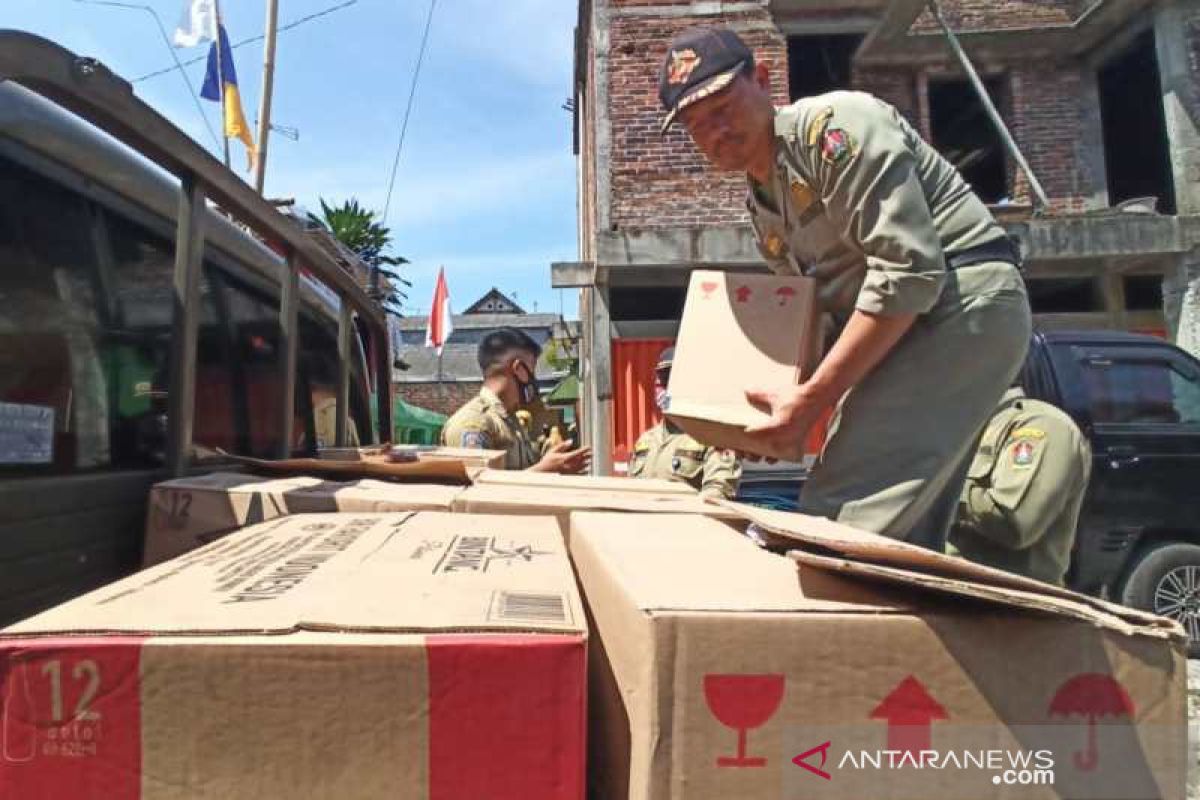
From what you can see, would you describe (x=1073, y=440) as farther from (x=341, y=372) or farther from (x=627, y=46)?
(x=627, y=46)

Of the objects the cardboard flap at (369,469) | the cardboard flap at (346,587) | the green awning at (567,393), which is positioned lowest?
the cardboard flap at (346,587)

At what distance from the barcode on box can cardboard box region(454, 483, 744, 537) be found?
0.65m

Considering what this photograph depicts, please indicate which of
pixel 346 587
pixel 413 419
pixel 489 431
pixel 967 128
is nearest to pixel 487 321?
pixel 413 419

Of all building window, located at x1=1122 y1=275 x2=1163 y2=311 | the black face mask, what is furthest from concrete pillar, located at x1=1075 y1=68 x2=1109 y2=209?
the black face mask

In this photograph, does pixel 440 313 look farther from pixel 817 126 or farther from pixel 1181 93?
pixel 817 126

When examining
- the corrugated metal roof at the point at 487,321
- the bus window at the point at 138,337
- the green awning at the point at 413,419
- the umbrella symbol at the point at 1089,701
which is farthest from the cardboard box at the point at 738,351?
the corrugated metal roof at the point at 487,321

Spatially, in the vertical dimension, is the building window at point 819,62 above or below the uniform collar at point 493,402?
above

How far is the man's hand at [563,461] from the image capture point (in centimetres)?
348

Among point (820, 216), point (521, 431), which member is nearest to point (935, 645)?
point (820, 216)

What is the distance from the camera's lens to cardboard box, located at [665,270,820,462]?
1638 mm

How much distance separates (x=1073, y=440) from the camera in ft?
7.91

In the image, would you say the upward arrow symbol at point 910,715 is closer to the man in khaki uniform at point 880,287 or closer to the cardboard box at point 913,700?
the cardboard box at point 913,700

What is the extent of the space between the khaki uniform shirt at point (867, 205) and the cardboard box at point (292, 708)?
93 cm

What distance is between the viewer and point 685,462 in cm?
420
